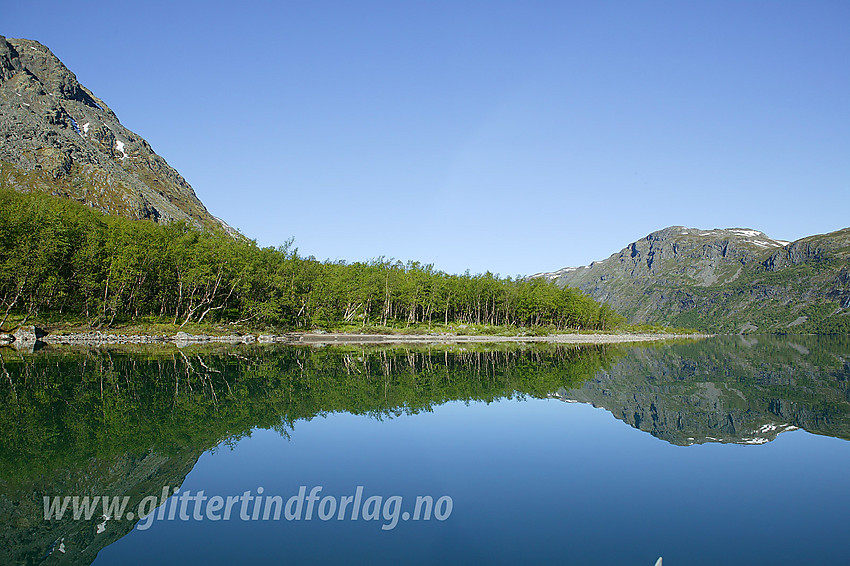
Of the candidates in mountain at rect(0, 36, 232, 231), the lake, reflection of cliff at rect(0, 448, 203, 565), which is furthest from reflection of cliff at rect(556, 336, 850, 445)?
mountain at rect(0, 36, 232, 231)

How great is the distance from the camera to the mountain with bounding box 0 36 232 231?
440 ft

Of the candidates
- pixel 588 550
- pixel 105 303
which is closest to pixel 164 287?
pixel 105 303

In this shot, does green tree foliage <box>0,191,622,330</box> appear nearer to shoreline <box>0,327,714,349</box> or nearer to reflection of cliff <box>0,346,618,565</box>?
shoreline <box>0,327,714,349</box>

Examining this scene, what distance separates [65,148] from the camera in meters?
146

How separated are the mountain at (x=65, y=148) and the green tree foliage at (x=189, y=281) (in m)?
48.1

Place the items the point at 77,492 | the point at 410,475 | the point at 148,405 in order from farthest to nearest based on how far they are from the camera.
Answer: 1. the point at 148,405
2. the point at 410,475
3. the point at 77,492

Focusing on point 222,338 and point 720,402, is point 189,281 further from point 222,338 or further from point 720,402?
point 720,402

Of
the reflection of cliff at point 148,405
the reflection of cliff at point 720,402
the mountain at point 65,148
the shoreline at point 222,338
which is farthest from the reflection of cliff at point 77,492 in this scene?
the mountain at point 65,148

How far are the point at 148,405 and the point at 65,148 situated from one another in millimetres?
163132

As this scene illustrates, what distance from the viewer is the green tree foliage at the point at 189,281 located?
47.4 metres

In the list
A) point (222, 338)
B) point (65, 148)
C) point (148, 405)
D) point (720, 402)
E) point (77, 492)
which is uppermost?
point (65, 148)

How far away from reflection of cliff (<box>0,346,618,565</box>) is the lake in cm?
7

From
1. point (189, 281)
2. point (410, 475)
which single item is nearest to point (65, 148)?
point (189, 281)

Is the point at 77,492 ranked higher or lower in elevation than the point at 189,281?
lower
